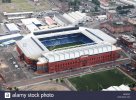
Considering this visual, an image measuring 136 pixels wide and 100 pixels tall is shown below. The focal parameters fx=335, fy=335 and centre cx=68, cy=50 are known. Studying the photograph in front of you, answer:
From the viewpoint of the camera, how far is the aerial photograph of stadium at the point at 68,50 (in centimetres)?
4747

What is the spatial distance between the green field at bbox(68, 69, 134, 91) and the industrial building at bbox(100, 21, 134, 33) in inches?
689

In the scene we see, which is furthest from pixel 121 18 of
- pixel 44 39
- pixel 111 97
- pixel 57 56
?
pixel 111 97

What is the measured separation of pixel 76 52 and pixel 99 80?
6243mm

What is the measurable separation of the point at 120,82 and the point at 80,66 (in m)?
7.51

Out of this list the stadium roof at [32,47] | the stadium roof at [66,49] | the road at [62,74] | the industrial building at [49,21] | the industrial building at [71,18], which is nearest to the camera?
the road at [62,74]

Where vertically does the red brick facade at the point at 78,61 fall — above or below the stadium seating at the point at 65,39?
below

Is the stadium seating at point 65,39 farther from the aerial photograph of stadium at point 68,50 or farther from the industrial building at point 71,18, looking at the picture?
the industrial building at point 71,18

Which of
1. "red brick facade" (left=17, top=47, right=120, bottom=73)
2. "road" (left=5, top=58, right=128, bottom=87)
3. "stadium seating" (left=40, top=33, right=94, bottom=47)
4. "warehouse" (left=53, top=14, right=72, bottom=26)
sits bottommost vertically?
"road" (left=5, top=58, right=128, bottom=87)

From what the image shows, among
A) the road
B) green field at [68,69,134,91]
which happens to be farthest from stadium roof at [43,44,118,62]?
green field at [68,69,134,91]

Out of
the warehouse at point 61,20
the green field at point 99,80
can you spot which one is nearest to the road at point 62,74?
the green field at point 99,80

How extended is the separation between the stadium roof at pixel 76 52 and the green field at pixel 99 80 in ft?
12.6

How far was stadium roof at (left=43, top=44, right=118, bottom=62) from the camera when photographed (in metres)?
50.1

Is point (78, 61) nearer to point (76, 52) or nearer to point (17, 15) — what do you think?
point (76, 52)

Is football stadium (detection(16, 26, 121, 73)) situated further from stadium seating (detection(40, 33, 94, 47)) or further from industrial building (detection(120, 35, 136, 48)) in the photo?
industrial building (detection(120, 35, 136, 48))
